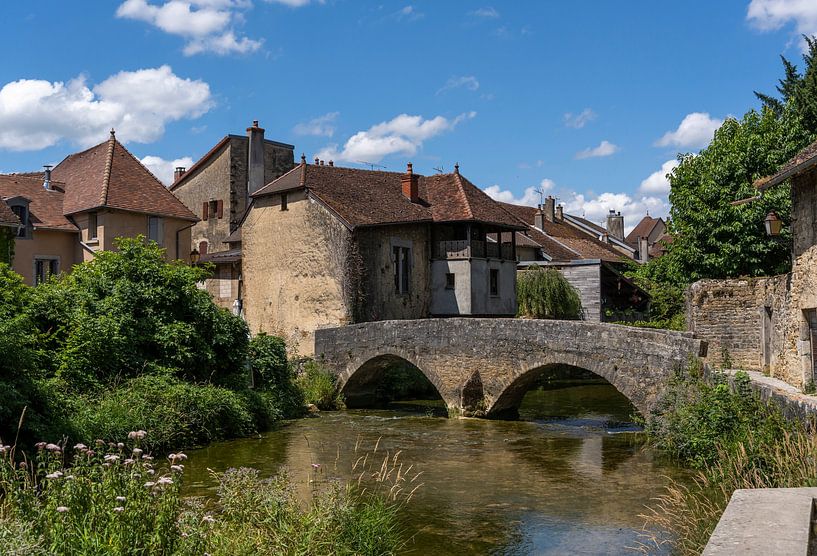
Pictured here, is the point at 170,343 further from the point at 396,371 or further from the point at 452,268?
the point at 452,268

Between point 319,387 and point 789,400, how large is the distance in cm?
1389

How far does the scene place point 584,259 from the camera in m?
34.6

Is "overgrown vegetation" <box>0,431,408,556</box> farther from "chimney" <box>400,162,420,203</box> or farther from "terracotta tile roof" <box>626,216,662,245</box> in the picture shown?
"terracotta tile roof" <box>626,216,662,245</box>

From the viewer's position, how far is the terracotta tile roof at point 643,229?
216 ft

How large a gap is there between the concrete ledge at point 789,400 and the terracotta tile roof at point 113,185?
19.3 meters

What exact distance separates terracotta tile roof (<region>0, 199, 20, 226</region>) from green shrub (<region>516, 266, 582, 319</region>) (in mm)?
17192

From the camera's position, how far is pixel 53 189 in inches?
1069

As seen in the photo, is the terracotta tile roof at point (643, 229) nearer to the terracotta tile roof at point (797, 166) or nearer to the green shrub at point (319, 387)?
the green shrub at point (319, 387)

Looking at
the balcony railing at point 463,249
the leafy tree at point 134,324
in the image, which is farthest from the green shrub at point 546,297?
the leafy tree at point 134,324

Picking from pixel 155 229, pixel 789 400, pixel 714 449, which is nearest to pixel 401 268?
pixel 155 229

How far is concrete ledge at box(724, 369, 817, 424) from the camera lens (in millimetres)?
9086

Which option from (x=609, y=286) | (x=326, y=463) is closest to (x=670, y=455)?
(x=326, y=463)

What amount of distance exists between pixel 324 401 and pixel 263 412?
3836mm

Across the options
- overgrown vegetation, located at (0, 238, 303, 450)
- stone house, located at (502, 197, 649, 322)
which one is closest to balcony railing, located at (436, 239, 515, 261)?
stone house, located at (502, 197, 649, 322)
